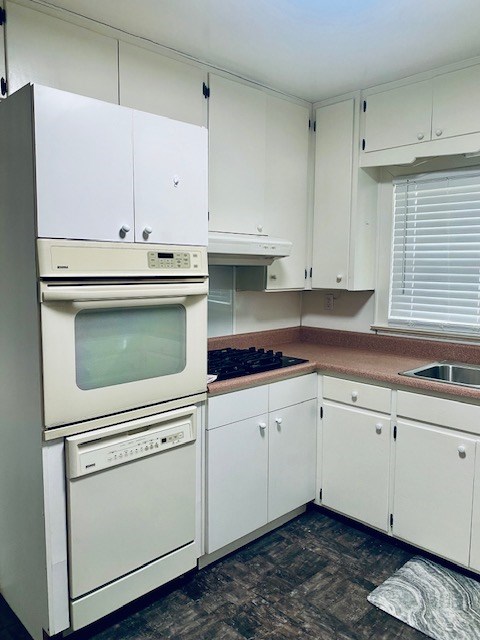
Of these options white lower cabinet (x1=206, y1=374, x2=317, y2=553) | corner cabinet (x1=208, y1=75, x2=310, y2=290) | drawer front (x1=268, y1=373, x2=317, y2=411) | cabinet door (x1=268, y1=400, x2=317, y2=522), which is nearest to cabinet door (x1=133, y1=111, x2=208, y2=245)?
corner cabinet (x1=208, y1=75, x2=310, y2=290)

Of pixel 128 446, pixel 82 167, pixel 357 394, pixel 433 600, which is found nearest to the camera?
pixel 82 167

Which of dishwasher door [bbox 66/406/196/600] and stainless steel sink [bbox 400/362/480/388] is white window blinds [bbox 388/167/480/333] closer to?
stainless steel sink [bbox 400/362/480/388]

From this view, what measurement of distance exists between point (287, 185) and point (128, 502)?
2.01 meters

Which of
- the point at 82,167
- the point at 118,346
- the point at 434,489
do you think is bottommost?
the point at 434,489

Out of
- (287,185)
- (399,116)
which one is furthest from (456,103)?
(287,185)

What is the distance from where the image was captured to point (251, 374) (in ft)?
7.99

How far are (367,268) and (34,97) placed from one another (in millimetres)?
2139

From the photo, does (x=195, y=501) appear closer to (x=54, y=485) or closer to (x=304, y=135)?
(x=54, y=485)

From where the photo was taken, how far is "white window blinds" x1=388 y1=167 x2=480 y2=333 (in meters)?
2.70

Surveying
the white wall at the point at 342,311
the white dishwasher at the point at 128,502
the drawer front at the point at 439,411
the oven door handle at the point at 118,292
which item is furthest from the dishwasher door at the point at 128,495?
the white wall at the point at 342,311

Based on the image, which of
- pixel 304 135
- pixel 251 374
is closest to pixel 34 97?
pixel 251 374

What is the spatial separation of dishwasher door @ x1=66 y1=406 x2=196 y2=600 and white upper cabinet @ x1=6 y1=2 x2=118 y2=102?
4.57 feet

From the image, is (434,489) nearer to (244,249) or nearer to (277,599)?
(277,599)

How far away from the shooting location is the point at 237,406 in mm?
2338
